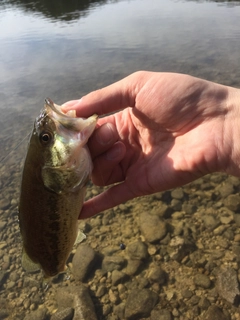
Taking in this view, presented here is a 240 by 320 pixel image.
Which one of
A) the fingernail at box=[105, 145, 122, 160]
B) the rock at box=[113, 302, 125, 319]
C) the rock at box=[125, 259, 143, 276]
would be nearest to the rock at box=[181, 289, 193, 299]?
the rock at box=[125, 259, 143, 276]

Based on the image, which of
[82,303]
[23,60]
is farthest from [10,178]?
[23,60]

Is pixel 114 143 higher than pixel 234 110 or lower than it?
lower

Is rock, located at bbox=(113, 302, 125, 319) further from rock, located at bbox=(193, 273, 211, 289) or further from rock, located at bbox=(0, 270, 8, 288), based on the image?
rock, located at bbox=(0, 270, 8, 288)

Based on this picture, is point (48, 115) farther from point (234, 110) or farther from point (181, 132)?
point (234, 110)

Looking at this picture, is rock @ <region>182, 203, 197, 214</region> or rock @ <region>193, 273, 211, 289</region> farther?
Result: rock @ <region>182, 203, 197, 214</region>

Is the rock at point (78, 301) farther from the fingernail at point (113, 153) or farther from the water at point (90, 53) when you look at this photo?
the fingernail at point (113, 153)

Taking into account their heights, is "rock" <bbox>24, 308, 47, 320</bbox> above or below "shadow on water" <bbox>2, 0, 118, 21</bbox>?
below
